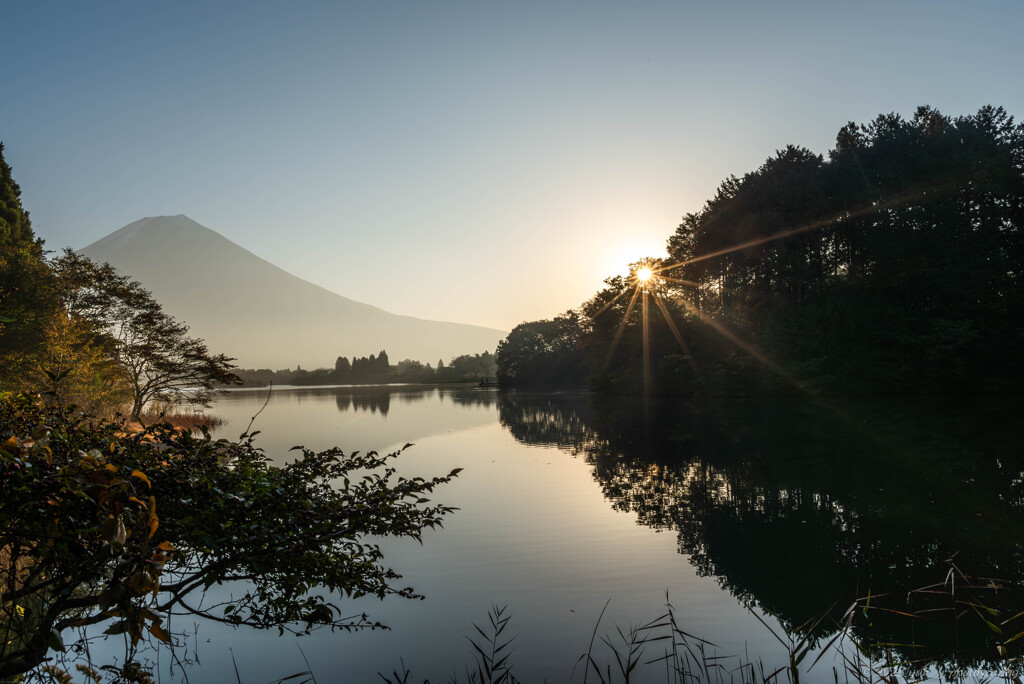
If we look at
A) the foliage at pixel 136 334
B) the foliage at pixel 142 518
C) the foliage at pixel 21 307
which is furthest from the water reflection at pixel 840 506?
the foliage at pixel 21 307

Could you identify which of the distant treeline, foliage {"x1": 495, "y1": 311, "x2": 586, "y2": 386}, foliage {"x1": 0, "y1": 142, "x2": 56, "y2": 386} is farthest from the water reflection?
the distant treeline

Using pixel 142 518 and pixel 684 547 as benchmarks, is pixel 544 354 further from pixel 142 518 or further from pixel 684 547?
pixel 142 518

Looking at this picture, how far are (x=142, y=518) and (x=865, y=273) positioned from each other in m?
43.7

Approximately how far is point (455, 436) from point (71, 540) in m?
22.3

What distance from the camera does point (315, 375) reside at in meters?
131

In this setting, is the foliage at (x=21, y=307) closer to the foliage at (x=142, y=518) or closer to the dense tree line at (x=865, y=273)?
the foliage at (x=142, y=518)

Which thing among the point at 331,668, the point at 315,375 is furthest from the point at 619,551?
the point at 315,375

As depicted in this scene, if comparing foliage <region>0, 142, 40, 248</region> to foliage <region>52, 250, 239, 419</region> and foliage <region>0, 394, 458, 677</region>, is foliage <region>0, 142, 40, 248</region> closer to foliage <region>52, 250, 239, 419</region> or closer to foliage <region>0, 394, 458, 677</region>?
foliage <region>52, 250, 239, 419</region>

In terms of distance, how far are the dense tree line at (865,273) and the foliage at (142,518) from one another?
35.8 metres

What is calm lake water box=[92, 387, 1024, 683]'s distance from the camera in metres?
5.25

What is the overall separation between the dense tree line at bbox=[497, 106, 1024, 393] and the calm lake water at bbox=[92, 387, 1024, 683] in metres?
16.4

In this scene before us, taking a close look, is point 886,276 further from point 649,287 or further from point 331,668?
point 331,668

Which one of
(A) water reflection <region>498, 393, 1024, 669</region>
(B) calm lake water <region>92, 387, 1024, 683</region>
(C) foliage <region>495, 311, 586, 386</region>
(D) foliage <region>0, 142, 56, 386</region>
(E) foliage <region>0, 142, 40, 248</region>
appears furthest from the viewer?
(C) foliage <region>495, 311, 586, 386</region>

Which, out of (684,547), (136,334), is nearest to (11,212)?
(136,334)
